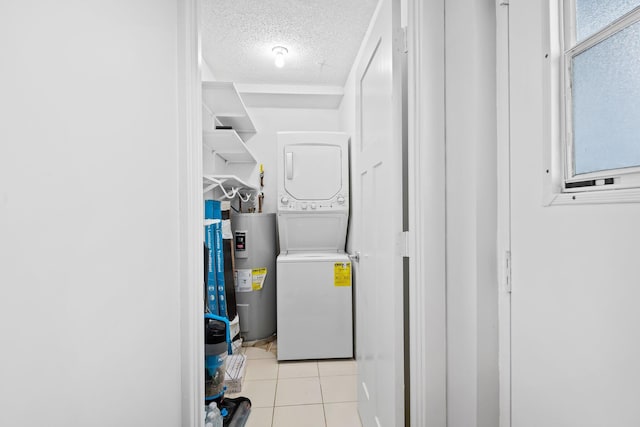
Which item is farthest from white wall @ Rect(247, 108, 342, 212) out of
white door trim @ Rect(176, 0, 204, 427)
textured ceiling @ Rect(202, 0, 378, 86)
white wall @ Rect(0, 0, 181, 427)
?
white wall @ Rect(0, 0, 181, 427)

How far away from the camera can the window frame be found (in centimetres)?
59

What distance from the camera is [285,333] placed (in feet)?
8.18

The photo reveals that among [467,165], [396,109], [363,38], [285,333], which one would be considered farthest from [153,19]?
[285,333]

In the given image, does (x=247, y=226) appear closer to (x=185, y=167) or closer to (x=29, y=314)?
(x=185, y=167)

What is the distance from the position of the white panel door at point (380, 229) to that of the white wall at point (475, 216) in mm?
209

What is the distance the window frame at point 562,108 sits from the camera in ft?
1.94

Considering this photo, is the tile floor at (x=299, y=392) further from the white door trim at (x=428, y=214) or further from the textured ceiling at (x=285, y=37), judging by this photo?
the textured ceiling at (x=285, y=37)

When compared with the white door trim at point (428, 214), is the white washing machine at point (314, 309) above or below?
below

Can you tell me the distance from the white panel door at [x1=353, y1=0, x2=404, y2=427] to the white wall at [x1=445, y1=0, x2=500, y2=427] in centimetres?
21

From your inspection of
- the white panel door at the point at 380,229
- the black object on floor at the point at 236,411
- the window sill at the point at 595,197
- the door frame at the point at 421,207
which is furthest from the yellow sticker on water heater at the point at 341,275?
the window sill at the point at 595,197

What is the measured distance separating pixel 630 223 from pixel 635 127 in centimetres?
17

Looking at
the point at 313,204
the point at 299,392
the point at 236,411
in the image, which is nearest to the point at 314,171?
the point at 313,204

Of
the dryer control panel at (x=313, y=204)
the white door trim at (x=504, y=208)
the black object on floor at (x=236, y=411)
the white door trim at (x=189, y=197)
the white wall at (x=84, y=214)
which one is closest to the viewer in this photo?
the white wall at (x=84, y=214)

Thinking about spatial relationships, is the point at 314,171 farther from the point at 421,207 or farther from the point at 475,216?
the point at 475,216
